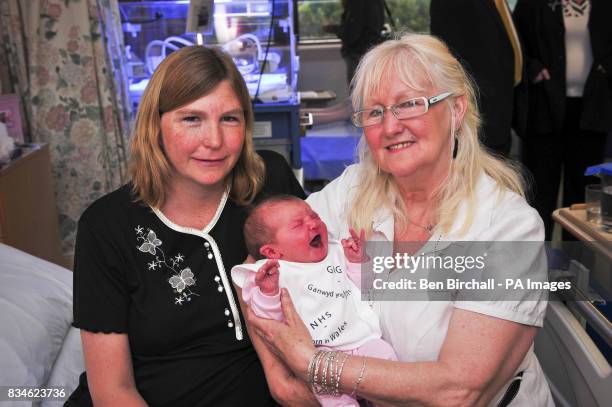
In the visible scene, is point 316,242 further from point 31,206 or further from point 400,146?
point 31,206

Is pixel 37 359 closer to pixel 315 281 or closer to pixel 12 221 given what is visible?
pixel 315 281

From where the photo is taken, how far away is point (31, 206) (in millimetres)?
3227

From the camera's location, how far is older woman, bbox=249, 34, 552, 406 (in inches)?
51.7

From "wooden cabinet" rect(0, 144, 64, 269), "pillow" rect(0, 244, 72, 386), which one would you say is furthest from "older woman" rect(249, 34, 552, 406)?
"wooden cabinet" rect(0, 144, 64, 269)

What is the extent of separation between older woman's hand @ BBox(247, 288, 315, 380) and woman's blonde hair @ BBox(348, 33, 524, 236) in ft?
1.26

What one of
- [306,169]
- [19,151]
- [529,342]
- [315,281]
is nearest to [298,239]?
[315,281]

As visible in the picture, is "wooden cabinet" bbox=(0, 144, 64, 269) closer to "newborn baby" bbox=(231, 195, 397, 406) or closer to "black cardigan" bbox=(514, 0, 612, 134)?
"newborn baby" bbox=(231, 195, 397, 406)

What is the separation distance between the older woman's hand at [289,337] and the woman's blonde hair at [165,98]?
1.47 feet

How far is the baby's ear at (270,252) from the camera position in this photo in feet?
5.27

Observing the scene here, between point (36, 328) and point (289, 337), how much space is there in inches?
36.7

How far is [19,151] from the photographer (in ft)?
10.6

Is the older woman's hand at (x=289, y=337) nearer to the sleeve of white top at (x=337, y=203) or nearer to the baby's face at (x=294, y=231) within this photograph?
the baby's face at (x=294, y=231)

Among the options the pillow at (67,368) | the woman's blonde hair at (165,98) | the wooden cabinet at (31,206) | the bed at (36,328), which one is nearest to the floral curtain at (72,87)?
the wooden cabinet at (31,206)

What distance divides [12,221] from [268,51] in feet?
5.67
